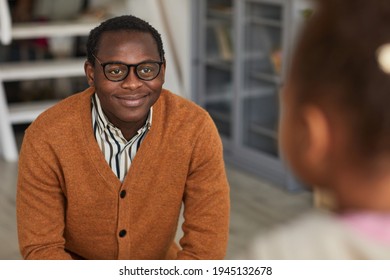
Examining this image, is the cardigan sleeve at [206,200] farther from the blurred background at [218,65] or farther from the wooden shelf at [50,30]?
the wooden shelf at [50,30]

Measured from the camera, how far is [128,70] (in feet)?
4.09

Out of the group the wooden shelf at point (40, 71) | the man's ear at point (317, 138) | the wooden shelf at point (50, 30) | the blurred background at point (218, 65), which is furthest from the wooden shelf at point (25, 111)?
the man's ear at point (317, 138)

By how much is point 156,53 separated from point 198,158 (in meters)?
0.23

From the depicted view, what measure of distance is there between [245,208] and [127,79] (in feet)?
6.77

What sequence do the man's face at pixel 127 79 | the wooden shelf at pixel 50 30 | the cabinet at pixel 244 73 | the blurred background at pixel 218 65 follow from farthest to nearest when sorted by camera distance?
the wooden shelf at pixel 50 30
the cabinet at pixel 244 73
the blurred background at pixel 218 65
the man's face at pixel 127 79

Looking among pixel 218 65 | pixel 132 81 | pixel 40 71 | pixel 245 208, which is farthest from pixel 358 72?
pixel 40 71

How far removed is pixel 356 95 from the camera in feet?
1.44

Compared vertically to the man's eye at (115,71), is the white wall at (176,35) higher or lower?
lower

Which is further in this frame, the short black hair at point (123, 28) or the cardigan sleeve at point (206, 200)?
the cardigan sleeve at point (206, 200)

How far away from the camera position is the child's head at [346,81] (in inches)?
17.2

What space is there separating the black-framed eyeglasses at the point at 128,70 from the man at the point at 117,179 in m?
0.07

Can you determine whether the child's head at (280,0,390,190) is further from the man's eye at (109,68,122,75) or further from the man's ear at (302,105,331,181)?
the man's eye at (109,68,122,75)

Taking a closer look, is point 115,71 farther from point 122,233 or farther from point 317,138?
point 317,138
